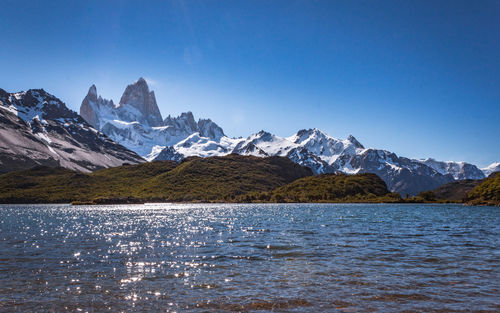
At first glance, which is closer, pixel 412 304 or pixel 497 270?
pixel 412 304

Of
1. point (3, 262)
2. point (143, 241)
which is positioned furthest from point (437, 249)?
point (3, 262)

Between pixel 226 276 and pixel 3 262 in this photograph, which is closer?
pixel 226 276

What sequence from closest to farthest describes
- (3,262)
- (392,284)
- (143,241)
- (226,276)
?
(392,284) < (226,276) < (3,262) < (143,241)

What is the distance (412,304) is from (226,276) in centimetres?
1199

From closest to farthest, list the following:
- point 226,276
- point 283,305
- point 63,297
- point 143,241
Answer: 1. point 283,305
2. point 63,297
3. point 226,276
4. point 143,241

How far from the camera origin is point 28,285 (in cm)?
2342

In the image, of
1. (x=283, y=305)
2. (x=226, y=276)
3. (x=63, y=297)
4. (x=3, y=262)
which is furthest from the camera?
(x=3, y=262)

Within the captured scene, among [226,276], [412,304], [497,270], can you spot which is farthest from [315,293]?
[497,270]

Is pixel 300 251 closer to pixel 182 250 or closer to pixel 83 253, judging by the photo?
pixel 182 250

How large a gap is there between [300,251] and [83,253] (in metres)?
21.2

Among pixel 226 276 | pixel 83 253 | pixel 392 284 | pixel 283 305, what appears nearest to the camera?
pixel 283 305

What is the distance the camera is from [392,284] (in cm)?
2338

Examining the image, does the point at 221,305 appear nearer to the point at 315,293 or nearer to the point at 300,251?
the point at 315,293

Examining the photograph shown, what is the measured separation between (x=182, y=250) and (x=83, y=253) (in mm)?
9507
